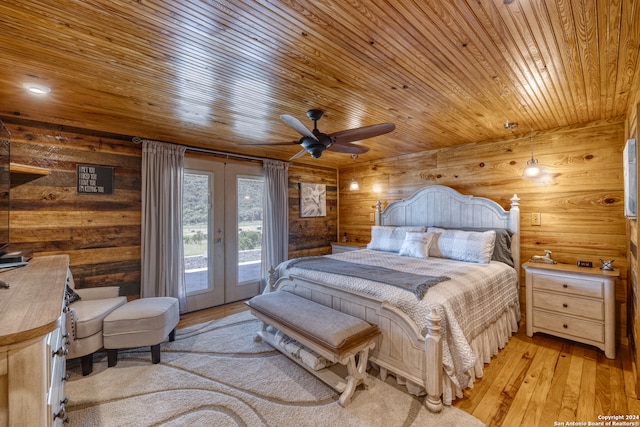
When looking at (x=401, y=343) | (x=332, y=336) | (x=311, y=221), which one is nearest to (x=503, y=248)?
(x=401, y=343)

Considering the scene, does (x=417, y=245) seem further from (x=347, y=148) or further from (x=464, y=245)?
(x=347, y=148)

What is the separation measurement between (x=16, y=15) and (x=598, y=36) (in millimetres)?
3124

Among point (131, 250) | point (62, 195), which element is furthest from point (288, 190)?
point (62, 195)

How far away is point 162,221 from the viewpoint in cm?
362

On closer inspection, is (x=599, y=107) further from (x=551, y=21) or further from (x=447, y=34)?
(x=447, y=34)

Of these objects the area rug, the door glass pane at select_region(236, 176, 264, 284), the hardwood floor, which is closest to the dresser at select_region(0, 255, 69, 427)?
the area rug

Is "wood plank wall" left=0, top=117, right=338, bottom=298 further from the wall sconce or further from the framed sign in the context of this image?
the wall sconce

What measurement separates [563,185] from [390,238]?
6.87 feet

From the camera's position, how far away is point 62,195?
10.1ft

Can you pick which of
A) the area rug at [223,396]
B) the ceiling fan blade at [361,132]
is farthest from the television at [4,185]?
the ceiling fan blade at [361,132]

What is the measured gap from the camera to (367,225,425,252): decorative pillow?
13.0ft

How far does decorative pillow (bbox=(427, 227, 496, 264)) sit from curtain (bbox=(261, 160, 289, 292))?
239 cm

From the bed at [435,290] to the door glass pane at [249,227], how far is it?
1.31 meters

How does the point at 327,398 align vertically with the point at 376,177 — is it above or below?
below
